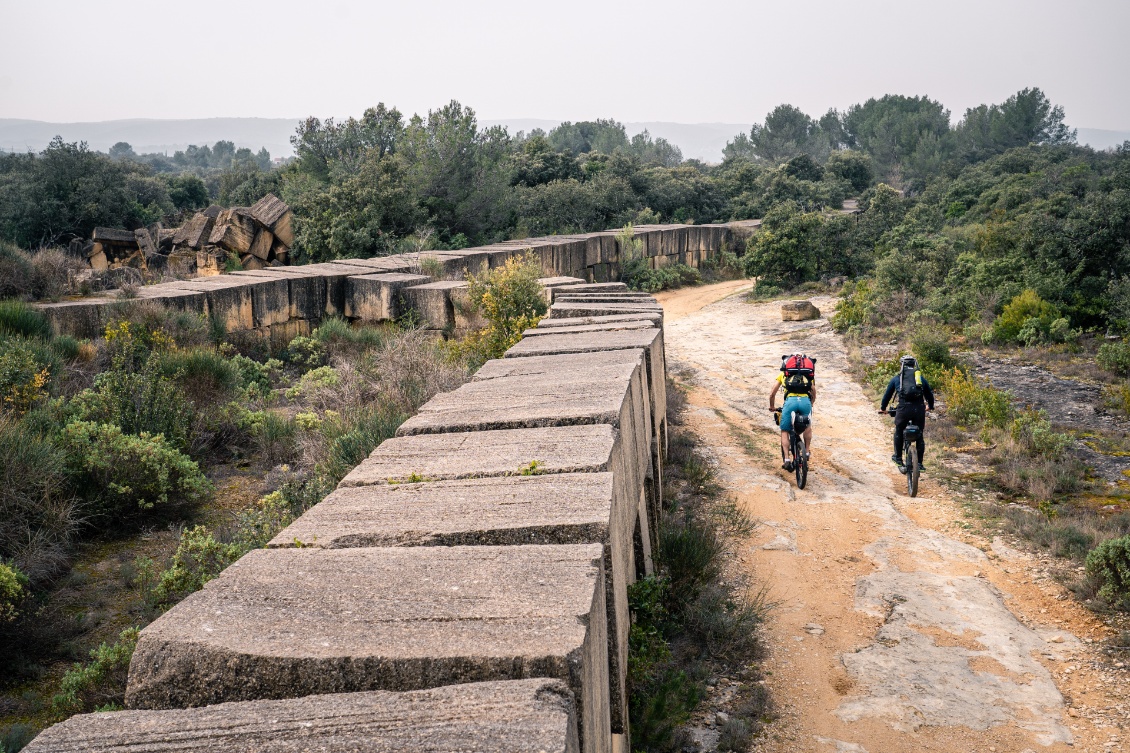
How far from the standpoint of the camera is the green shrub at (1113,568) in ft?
16.4

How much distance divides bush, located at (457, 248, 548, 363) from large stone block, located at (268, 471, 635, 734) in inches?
199

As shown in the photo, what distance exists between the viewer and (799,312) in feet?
52.9

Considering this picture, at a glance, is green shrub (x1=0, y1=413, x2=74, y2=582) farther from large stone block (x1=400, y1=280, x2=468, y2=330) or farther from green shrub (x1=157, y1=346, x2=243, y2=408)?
large stone block (x1=400, y1=280, x2=468, y2=330)

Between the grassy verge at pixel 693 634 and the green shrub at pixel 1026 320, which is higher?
the green shrub at pixel 1026 320

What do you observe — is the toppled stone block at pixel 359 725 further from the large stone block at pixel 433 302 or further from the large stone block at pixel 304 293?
the large stone block at pixel 304 293

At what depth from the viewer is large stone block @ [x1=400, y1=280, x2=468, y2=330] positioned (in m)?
9.36

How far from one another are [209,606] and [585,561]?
0.95m

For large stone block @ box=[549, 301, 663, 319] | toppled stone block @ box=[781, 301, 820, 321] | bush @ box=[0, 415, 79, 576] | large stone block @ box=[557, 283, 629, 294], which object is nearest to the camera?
bush @ box=[0, 415, 79, 576]

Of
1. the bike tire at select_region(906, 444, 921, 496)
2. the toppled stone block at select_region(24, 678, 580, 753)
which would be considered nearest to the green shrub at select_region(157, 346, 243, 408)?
the toppled stone block at select_region(24, 678, 580, 753)

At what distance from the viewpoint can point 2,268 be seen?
8.68 metres

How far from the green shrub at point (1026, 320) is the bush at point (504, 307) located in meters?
7.60

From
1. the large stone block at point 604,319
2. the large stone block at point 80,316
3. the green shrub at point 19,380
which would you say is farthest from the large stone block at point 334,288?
the green shrub at point 19,380

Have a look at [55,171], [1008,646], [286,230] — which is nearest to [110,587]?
[1008,646]

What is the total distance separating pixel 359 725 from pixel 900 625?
12.9ft
